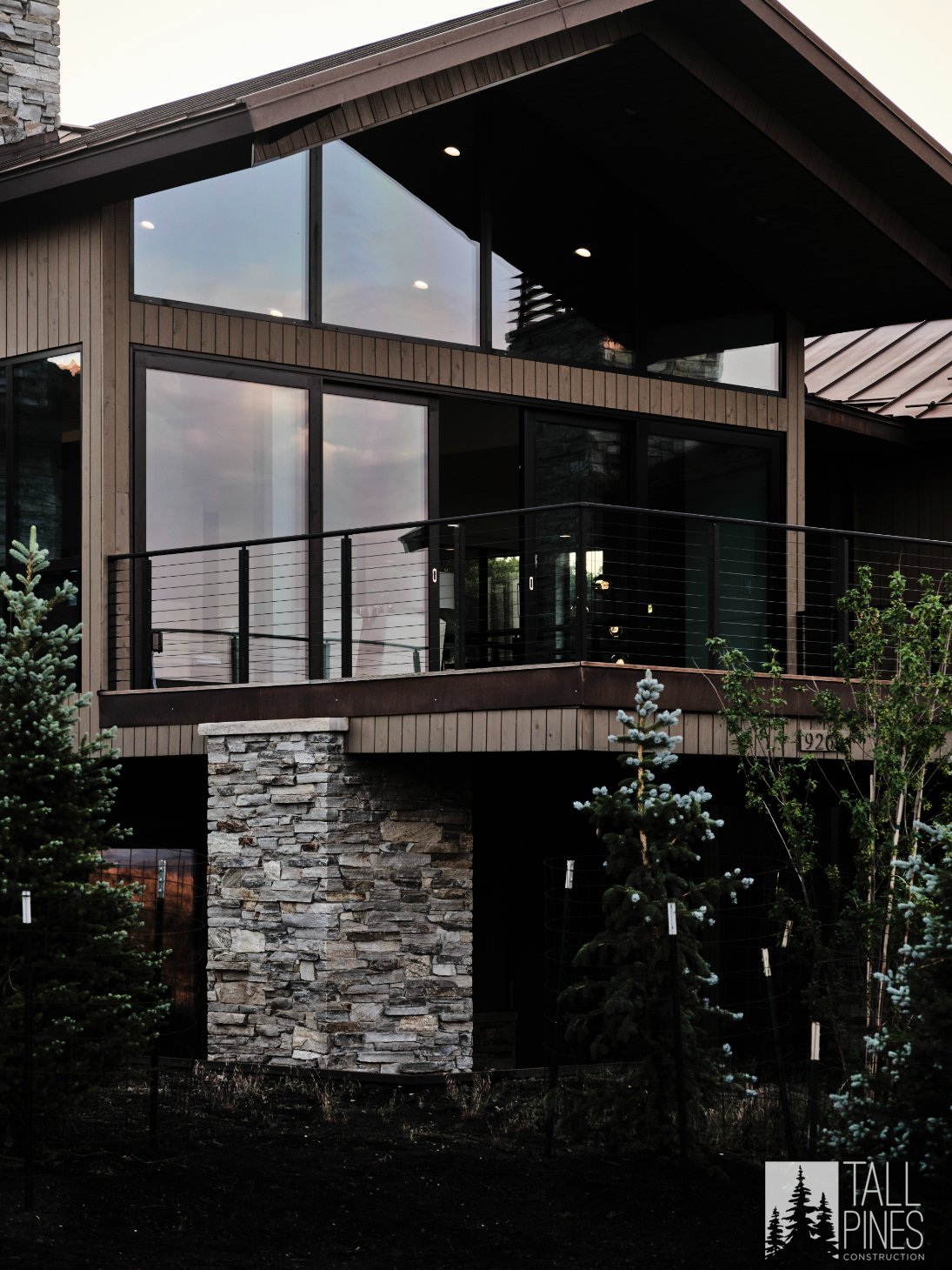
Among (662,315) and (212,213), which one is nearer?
(212,213)

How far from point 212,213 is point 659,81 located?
3825mm

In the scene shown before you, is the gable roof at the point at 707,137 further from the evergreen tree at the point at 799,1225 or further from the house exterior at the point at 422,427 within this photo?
the evergreen tree at the point at 799,1225

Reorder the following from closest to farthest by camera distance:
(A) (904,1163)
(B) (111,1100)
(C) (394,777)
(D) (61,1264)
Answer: (D) (61,1264), (A) (904,1163), (B) (111,1100), (C) (394,777)

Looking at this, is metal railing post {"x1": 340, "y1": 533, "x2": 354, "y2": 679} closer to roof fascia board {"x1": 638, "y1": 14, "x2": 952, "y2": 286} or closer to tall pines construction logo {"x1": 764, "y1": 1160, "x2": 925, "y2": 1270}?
roof fascia board {"x1": 638, "y1": 14, "x2": 952, "y2": 286}

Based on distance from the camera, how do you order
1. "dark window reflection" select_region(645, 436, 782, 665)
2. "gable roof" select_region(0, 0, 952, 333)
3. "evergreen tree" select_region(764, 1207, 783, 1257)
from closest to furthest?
"evergreen tree" select_region(764, 1207, 783, 1257) < "gable roof" select_region(0, 0, 952, 333) < "dark window reflection" select_region(645, 436, 782, 665)

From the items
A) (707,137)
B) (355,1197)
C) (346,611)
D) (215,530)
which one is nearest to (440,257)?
(707,137)

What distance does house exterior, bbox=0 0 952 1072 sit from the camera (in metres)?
11.3

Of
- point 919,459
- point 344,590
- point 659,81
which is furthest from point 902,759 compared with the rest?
point 919,459

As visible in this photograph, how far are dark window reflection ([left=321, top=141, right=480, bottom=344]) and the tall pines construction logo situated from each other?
7753 millimetres

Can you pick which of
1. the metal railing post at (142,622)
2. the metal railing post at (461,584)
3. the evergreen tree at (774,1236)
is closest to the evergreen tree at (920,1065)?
the evergreen tree at (774,1236)

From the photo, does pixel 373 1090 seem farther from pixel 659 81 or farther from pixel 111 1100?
pixel 659 81

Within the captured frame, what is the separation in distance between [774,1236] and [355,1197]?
2.16m

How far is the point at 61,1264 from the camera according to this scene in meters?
6.79

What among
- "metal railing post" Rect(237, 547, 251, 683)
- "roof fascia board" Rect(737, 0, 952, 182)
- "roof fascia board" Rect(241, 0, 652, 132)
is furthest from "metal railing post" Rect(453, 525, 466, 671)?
"roof fascia board" Rect(737, 0, 952, 182)
